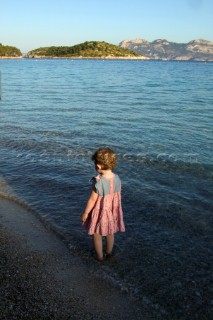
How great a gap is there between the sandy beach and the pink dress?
80cm

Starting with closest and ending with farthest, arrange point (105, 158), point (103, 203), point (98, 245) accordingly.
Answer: point (105, 158), point (103, 203), point (98, 245)

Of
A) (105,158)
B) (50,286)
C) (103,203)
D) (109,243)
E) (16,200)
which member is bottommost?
(16,200)

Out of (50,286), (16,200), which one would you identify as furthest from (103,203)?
(16,200)

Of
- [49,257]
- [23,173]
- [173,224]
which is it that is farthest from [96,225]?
[23,173]

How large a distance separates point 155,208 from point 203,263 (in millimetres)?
2470

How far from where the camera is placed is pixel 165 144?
14.9 meters

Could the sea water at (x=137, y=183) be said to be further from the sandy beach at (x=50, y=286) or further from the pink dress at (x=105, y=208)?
the pink dress at (x=105, y=208)

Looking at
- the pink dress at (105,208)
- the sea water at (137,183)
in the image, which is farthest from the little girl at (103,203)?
the sea water at (137,183)

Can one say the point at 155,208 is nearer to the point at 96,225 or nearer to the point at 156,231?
the point at 156,231

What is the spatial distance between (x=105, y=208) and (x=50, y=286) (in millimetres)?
1633

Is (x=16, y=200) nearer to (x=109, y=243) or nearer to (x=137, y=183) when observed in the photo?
(x=109, y=243)

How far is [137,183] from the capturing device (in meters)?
10.3

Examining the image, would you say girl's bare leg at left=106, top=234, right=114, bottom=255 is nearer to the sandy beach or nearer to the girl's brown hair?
the sandy beach

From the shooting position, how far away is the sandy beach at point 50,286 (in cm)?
491
